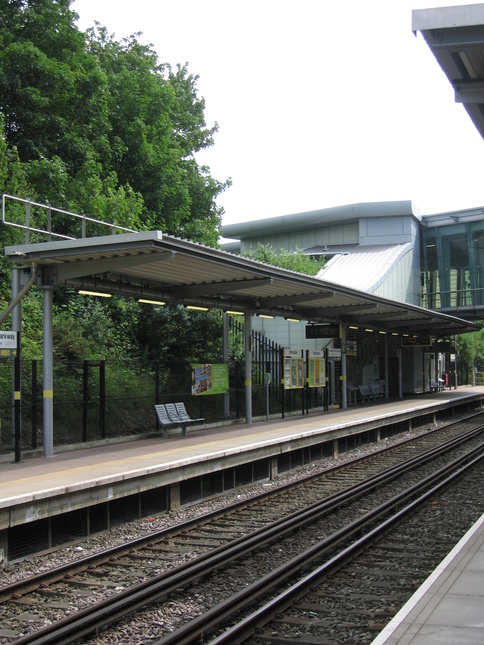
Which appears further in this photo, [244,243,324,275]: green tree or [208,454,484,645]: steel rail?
[244,243,324,275]: green tree

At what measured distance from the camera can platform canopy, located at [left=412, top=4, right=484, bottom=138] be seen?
5.57 meters

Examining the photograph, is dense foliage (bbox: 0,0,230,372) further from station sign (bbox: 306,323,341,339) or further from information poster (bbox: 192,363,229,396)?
station sign (bbox: 306,323,341,339)

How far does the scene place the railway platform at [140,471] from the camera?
8.92 metres

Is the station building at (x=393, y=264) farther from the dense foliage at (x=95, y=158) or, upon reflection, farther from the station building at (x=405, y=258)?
the dense foliage at (x=95, y=158)

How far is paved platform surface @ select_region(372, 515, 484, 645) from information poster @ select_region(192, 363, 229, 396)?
1156 cm

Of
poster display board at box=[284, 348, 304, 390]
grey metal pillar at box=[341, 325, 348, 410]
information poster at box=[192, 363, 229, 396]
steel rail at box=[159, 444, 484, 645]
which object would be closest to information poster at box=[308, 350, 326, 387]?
poster display board at box=[284, 348, 304, 390]

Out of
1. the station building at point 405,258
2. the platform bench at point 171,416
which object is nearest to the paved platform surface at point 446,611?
the platform bench at point 171,416

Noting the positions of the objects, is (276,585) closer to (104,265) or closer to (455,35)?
(455,35)

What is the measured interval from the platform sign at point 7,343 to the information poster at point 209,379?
6885 mm

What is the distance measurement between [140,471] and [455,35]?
289 inches

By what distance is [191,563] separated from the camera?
7953 mm

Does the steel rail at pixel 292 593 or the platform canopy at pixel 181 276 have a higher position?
the platform canopy at pixel 181 276

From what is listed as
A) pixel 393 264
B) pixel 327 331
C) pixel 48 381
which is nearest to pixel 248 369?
pixel 327 331

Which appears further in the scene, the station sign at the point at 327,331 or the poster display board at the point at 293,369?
the station sign at the point at 327,331
